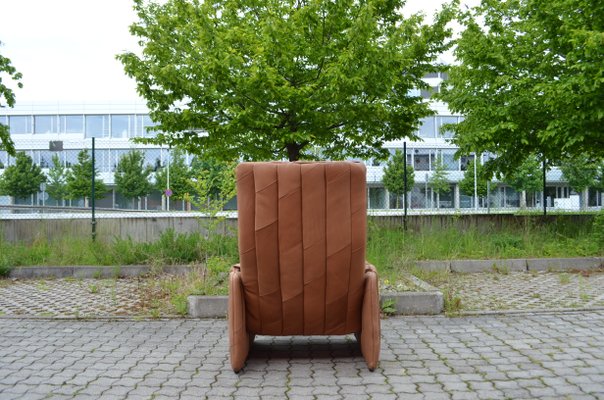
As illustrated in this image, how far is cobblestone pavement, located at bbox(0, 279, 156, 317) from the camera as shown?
6.58 meters

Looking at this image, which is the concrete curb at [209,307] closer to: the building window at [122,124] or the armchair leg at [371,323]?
the armchair leg at [371,323]

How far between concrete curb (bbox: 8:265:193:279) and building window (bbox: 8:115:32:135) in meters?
52.2

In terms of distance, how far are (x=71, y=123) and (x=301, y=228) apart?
56.7 m

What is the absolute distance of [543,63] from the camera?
12594mm

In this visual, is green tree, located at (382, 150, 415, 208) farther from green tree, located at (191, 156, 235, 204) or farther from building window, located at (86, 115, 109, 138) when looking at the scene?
building window, located at (86, 115, 109, 138)

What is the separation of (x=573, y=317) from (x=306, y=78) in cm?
822

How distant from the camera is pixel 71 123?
180 feet

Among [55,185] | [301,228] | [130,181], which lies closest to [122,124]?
[130,181]

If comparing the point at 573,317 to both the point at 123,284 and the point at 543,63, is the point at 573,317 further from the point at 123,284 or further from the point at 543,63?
the point at 543,63

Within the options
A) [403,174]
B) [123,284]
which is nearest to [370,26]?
[403,174]

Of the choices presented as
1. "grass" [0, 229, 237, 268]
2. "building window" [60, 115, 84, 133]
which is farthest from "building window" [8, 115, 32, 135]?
"grass" [0, 229, 237, 268]

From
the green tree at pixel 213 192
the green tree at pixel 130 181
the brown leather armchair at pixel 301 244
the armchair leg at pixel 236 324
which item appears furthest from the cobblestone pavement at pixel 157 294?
the green tree at pixel 130 181

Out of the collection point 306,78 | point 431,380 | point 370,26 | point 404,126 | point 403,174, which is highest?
point 370,26

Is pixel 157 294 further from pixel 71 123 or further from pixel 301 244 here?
pixel 71 123
